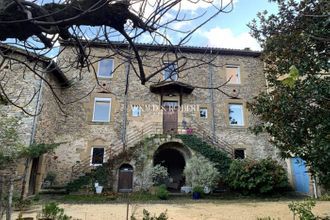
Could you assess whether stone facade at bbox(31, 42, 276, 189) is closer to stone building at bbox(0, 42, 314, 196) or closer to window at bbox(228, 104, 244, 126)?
stone building at bbox(0, 42, 314, 196)

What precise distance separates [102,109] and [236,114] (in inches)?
330

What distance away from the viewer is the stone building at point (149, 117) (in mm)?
15445

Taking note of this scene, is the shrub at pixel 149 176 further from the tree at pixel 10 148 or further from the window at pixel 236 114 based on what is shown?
the window at pixel 236 114

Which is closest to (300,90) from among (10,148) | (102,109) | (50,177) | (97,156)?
(10,148)

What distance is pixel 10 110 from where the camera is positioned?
42.2ft

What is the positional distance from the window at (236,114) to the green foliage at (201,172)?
13.4 ft

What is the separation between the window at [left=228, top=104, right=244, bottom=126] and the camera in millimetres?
17562

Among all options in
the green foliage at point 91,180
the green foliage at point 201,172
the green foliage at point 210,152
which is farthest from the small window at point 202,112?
the green foliage at point 91,180

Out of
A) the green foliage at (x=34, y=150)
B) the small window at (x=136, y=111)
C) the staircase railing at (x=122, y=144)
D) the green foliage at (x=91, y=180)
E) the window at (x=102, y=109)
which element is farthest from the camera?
the small window at (x=136, y=111)

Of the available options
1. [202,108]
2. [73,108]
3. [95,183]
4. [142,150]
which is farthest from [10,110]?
[202,108]

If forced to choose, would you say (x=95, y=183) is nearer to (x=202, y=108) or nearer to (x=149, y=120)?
(x=149, y=120)

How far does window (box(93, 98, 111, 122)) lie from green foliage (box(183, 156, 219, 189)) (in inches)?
225

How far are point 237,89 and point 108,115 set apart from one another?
328 inches

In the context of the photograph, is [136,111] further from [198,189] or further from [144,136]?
[198,189]
